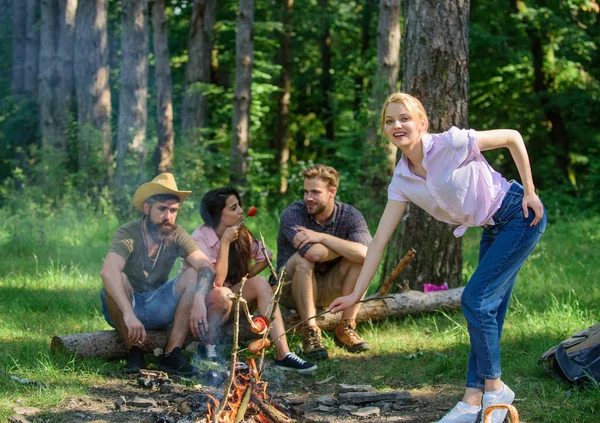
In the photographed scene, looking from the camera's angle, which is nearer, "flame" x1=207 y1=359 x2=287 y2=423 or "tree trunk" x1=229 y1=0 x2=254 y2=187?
"flame" x1=207 y1=359 x2=287 y2=423

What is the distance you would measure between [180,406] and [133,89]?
1104cm

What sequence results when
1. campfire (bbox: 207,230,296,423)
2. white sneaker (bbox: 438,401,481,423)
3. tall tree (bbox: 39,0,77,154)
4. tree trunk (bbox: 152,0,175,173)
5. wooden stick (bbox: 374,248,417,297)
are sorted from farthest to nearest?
tall tree (bbox: 39,0,77,154), tree trunk (bbox: 152,0,175,173), wooden stick (bbox: 374,248,417,297), white sneaker (bbox: 438,401,481,423), campfire (bbox: 207,230,296,423)

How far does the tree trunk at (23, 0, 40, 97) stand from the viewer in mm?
22802

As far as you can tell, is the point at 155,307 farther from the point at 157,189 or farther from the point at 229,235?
the point at 157,189

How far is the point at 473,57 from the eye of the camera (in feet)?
61.0

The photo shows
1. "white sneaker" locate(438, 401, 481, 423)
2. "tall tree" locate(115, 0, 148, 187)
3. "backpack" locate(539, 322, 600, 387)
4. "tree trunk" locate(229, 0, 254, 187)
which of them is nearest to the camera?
"white sneaker" locate(438, 401, 481, 423)

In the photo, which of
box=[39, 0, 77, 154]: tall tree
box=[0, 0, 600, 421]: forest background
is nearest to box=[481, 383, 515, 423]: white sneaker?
box=[0, 0, 600, 421]: forest background

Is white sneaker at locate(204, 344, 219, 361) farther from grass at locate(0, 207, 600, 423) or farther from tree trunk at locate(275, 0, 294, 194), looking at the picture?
tree trunk at locate(275, 0, 294, 194)

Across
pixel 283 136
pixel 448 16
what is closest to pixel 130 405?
pixel 448 16

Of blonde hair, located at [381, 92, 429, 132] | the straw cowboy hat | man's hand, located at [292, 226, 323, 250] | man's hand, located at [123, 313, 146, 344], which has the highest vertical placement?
blonde hair, located at [381, 92, 429, 132]

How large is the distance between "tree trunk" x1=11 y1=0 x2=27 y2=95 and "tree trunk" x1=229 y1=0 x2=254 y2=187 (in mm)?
10443

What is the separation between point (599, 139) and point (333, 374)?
41.6 feet

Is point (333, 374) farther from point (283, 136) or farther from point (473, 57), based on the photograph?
point (283, 136)

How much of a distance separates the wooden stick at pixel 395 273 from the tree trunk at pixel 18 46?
18967 millimetres
